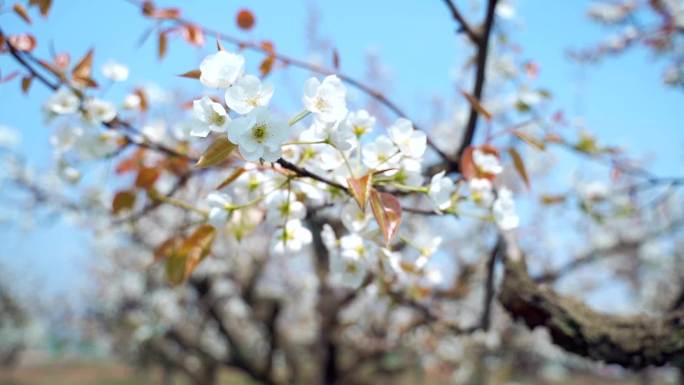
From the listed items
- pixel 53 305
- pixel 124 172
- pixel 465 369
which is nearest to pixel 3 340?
pixel 53 305

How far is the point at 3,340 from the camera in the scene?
14.5 m

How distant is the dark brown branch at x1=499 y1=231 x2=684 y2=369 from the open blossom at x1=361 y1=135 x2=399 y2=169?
530 mm

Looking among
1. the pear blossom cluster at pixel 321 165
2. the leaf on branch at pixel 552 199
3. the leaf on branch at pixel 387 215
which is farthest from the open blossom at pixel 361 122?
the leaf on branch at pixel 552 199

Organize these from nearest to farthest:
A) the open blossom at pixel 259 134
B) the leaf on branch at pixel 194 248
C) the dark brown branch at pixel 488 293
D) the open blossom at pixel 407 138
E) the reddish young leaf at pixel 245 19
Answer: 1. the open blossom at pixel 259 134
2. the open blossom at pixel 407 138
3. the leaf on branch at pixel 194 248
4. the reddish young leaf at pixel 245 19
5. the dark brown branch at pixel 488 293

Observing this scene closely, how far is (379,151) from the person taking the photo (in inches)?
24.8

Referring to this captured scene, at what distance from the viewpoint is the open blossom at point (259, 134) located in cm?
49

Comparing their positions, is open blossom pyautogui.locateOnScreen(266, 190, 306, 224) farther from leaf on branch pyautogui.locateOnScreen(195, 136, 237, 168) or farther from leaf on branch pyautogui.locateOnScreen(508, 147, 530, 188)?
leaf on branch pyautogui.locateOnScreen(508, 147, 530, 188)

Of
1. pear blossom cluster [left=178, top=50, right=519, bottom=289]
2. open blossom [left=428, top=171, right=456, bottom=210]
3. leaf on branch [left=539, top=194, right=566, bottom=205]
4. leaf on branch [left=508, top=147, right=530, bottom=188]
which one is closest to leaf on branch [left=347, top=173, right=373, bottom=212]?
pear blossom cluster [left=178, top=50, right=519, bottom=289]

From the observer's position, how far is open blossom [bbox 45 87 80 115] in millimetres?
903

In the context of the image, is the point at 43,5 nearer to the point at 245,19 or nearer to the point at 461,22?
the point at 245,19

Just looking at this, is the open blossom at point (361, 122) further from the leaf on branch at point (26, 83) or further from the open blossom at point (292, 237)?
the leaf on branch at point (26, 83)

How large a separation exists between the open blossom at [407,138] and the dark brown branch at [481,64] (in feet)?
1.29

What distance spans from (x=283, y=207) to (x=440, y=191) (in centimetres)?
23

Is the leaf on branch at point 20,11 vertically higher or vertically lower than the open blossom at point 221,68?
higher
